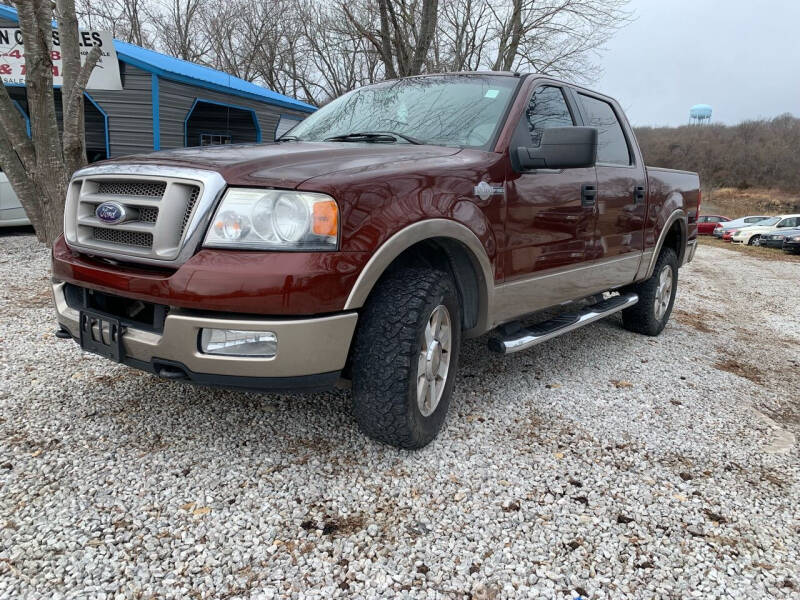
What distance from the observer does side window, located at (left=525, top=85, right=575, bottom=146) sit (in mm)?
3207

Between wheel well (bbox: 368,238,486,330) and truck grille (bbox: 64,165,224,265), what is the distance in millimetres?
872

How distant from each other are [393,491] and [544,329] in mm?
1539

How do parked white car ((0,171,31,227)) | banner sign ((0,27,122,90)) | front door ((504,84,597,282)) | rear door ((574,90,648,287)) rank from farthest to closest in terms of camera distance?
banner sign ((0,27,122,90)) < parked white car ((0,171,31,227)) < rear door ((574,90,648,287)) < front door ((504,84,597,282))

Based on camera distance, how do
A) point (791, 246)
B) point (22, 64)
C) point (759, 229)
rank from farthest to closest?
point (759, 229) < point (791, 246) < point (22, 64)

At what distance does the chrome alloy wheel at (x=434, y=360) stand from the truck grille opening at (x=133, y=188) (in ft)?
3.92

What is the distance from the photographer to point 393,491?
90.5 inches

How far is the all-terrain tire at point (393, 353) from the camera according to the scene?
2.28m

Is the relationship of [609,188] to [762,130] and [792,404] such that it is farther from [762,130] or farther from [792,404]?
[762,130]

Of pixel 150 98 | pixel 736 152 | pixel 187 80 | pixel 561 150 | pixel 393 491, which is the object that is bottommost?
pixel 393 491

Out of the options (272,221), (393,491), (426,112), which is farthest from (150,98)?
(393,491)

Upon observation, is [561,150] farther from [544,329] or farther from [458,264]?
[544,329]

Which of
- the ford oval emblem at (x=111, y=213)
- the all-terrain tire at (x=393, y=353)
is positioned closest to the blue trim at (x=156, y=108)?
the ford oval emblem at (x=111, y=213)

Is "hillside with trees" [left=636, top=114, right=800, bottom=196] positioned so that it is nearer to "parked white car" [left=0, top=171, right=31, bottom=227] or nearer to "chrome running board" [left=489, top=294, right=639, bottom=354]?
"parked white car" [left=0, top=171, right=31, bottom=227]

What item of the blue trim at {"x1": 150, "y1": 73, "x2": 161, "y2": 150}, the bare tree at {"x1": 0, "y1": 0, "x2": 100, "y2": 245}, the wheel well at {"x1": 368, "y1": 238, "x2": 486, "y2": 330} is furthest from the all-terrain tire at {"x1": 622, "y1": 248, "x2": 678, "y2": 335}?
the blue trim at {"x1": 150, "y1": 73, "x2": 161, "y2": 150}
